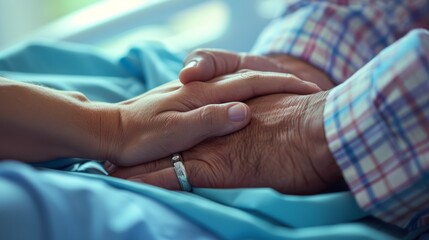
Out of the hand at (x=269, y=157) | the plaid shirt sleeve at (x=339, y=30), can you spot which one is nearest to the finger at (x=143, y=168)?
the hand at (x=269, y=157)

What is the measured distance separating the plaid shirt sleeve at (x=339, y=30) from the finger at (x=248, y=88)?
24 cm

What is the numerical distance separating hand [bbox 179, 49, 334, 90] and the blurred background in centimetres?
42

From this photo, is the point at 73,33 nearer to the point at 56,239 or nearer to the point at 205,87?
the point at 205,87

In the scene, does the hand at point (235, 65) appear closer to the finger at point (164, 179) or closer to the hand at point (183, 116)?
the hand at point (183, 116)

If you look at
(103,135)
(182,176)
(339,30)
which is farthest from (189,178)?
(339,30)

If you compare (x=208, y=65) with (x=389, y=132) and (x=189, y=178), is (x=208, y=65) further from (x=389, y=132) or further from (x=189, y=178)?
(x=389, y=132)

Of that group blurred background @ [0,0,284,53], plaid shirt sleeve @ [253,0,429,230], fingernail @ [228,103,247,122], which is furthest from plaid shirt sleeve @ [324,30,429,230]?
blurred background @ [0,0,284,53]

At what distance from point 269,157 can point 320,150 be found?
6 centimetres

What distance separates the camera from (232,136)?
2.06ft

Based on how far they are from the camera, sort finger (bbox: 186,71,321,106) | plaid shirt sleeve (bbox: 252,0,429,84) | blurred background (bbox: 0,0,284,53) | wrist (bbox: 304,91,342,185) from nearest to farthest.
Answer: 1. wrist (bbox: 304,91,342,185)
2. finger (bbox: 186,71,321,106)
3. plaid shirt sleeve (bbox: 252,0,429,84)
4. blurred background (bbox: 0,0,284,53)

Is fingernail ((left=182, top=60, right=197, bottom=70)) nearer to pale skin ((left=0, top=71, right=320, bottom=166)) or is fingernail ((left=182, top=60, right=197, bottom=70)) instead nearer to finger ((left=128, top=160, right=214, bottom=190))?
pale skin ((left=0, top=71, right=320, bottom=166))

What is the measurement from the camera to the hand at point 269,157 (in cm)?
57

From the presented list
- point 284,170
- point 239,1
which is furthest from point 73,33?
point 284,170

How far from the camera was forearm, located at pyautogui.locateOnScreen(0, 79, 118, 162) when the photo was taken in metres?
0.60
